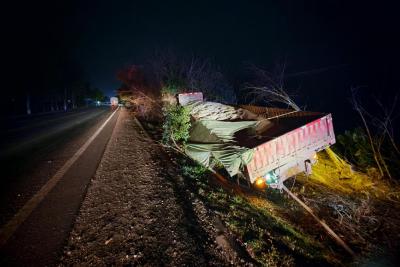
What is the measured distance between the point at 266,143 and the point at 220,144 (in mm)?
1164

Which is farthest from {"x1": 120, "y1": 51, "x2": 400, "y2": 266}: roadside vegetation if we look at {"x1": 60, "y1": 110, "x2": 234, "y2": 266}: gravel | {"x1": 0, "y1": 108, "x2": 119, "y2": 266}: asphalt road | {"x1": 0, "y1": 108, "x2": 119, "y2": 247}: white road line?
{"x1": 0, "y1": 108, "x2": 119, "y2": 247}: white road line

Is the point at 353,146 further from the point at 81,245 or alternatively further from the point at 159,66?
the point at 159,66

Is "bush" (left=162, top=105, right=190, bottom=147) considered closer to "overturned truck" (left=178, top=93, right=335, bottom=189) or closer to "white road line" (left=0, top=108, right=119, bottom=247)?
"overturned truck" (left=178, top=93, right=335, bottom=189)

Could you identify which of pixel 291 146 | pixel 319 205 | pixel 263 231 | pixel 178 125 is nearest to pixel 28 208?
pixel 263 231

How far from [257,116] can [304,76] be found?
18091 millimetres

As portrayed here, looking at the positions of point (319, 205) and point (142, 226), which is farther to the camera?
point (319, 205)

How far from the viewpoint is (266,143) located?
4.71 metres

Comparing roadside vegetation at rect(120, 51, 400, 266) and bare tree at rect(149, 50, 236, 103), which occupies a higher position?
bare tree at rect(149, 50, 236, 103)

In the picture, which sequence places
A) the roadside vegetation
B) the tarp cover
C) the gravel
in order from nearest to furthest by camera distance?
1. the gravel
2. the roadside vegetation
3. the tarp cover

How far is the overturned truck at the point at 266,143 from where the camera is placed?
474cm

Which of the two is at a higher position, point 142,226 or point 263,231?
point 142,226

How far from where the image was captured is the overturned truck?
15.6ft

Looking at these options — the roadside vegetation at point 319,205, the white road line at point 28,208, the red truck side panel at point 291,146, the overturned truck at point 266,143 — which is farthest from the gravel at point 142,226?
the red truck side panel at point 291,146

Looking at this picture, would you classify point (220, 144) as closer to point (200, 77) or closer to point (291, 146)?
point (291, 146)
